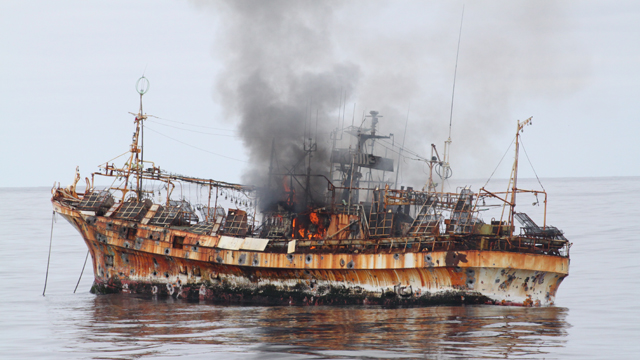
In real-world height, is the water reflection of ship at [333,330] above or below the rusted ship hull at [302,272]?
below

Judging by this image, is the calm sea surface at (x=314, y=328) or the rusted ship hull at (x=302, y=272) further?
the rusted ship hull at (x=302, y=272)

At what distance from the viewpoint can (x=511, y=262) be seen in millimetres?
33062

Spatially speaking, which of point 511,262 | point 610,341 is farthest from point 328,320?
point 610,341

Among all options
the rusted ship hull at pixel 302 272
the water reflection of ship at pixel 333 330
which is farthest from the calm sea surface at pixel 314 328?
the rusted ship hull at pixel 302 272

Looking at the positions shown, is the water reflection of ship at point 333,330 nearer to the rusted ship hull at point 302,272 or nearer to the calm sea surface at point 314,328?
the calm sea surface at point 314,328

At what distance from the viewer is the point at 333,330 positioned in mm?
27531

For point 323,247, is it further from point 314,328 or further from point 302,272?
point 314,328

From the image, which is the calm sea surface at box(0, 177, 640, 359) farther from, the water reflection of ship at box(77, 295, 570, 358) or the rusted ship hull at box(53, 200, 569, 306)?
the rusted ship hull at box(53, 200, 569, 306)

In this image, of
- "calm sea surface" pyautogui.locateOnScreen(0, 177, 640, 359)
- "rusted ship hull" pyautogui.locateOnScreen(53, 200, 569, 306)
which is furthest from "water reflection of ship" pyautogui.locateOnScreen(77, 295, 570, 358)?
"rusted ship hull" pyautogui.locateOnScreen(53, 200, 569, 306)

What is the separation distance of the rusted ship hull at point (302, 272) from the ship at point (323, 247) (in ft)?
0.20

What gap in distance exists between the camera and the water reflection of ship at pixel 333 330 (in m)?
23.7

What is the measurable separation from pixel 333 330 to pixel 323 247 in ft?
33.2

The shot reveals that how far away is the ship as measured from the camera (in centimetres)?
3397

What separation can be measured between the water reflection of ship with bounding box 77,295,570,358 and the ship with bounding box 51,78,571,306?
5.77 feet
